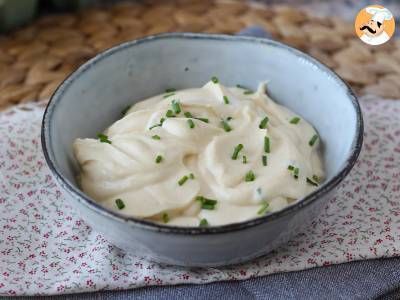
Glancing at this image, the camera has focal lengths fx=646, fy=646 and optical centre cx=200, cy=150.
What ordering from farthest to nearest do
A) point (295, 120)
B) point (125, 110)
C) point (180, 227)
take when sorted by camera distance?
1. point (125, 110)
2. point (295, 120)
3. point (180, 227)

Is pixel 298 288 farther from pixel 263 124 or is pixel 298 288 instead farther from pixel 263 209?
pixel 263 124

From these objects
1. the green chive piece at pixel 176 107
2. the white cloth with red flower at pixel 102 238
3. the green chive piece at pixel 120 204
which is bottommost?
the white cloth with red flower at pixel 102 238

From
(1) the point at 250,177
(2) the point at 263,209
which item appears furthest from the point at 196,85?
(2) the point at 263,209

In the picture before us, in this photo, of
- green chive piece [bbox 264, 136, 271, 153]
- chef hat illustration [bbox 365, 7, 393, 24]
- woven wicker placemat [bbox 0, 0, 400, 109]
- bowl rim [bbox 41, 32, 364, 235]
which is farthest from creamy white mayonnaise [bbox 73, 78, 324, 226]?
chef hat illustration [bbox 365, 7, 393, 24]

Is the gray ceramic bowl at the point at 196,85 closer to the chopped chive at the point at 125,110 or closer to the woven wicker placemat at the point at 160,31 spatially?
the chopped chive at the point at 125,110

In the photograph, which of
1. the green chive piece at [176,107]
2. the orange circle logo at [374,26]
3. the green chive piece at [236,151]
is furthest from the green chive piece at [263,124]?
the orange circle logo at [374,26]

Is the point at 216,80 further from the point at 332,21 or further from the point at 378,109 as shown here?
the point at 332,21

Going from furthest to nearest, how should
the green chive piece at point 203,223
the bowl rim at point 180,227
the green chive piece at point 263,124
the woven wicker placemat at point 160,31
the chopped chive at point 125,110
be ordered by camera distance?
the woven wicker placemat at point 160,31 → the chopped chive at point 125,110 → the green chive piece at point 263,124 → the green chive piece at point 203,223 → the bowl rim at point 180,227
